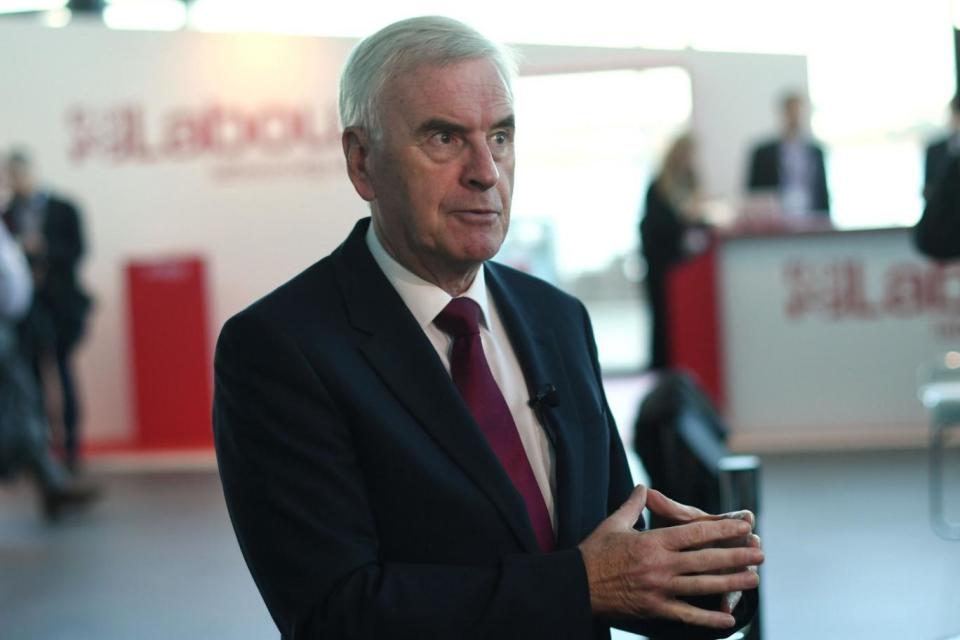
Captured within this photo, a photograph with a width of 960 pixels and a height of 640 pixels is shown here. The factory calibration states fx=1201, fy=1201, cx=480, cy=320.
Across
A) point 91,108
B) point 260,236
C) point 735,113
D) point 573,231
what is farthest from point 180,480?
point 735,113

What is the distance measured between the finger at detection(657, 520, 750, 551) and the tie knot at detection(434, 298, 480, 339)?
0.34 meters

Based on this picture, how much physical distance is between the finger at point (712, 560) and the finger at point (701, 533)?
11 millimetres

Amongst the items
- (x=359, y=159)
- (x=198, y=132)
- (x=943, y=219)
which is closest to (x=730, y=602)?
(x=359, y=159)

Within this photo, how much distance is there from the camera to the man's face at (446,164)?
1.36 meters

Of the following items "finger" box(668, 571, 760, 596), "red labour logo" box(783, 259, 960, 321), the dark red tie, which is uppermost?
the dark red tie

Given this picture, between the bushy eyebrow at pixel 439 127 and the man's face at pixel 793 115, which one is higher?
the man's face at pixel 793 115

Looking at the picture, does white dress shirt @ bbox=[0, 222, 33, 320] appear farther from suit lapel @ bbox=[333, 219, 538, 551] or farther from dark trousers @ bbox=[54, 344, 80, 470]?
suit lapel @ bbox=[333, 219, 538, 551]

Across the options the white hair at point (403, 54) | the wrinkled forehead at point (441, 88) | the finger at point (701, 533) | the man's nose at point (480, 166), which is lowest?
the finger at point (701, 533)

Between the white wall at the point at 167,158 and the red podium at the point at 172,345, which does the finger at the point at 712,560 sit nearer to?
the red podium at the point at 172,345

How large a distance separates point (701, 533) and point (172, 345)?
6435mm

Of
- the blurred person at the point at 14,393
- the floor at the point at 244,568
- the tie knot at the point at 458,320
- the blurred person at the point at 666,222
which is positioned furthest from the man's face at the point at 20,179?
the tie knot at the point at 458,320

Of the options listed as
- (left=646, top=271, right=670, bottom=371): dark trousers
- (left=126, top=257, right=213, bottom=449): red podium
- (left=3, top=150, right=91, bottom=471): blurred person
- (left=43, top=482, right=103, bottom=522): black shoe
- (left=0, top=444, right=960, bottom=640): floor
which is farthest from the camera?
(left=646, top=271, right=670, bottom=371): dark trousers

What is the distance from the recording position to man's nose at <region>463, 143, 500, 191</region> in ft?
4.55

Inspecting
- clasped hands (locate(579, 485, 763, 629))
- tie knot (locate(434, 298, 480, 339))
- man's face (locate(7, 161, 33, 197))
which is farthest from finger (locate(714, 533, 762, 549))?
man's face (locate(7, 161, 33, 197))
